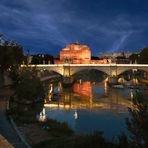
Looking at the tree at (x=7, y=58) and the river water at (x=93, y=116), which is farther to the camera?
the tree at (x=7, y=58)

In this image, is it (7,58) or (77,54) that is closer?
(7,58)

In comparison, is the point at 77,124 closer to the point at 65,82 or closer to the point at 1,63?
the point at 1,63

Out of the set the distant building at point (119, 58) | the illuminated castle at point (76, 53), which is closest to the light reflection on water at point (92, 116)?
the distant building at point (119, 58)

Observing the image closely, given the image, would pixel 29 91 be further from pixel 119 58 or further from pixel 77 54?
pixel 119 58

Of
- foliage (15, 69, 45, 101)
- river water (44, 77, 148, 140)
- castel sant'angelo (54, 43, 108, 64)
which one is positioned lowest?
river water (44, 77, 148, 140)

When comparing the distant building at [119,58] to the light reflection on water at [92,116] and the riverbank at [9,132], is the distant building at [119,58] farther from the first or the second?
the riverbank at [9,132]

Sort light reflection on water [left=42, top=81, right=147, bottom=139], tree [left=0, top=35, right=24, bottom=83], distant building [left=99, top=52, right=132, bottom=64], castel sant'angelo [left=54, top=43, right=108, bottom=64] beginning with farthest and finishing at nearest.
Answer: distant building [left=99, top=52, right=132, bottom=64]
castel sant'angelo [left=54, top=43, right=108, bottom=64]
tree [left=0, top=35, right=24, bottom=83]
light reflection on water [left=42, top=81, right=147, bottom=139]

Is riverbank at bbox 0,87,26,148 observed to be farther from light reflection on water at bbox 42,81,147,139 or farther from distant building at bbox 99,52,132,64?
distant building at bbox 99,52,132,64

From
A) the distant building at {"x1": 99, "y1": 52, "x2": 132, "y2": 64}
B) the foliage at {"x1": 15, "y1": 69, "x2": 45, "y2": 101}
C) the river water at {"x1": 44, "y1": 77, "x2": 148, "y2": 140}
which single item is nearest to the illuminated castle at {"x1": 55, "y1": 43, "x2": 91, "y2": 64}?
the distant building at {"x1": 99, "y1": 52, "x2": 132, "y2": 64}

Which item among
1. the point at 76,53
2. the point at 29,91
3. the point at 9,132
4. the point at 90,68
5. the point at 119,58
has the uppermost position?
the point at 76,53

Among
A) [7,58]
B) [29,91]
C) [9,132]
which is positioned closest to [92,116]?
[29,91]

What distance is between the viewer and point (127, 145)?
38.0 feet

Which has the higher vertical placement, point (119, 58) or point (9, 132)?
point (119, 58)

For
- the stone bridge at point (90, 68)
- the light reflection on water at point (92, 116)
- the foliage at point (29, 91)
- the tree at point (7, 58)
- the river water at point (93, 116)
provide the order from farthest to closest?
the stone bridge at point (90, 68)
the tree at point (7, 58)
the foliage at point (29, 91)
the light reflection on water at point (92, 116)
the river water at point (93, 116)
